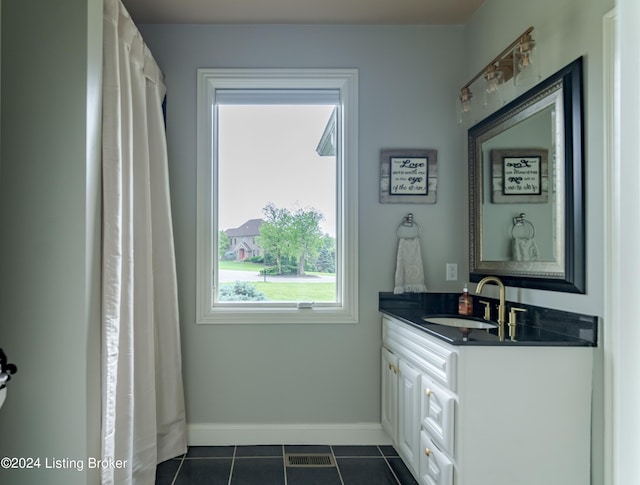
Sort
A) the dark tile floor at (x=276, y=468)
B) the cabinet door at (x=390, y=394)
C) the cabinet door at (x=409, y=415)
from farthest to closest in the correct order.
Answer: the cabinet door at (x=390, y=394) < the dark tile floor at (x=276, y=468) < the cabinet door at (x=409, y=415)

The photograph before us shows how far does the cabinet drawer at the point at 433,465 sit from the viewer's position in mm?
1746

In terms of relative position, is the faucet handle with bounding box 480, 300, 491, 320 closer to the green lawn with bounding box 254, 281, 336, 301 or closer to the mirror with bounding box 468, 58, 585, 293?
the mirror with bounding box 468, 58, 585, 293

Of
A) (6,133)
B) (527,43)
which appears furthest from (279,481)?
(527,43)

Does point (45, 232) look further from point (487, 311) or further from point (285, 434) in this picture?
point (487, 311)

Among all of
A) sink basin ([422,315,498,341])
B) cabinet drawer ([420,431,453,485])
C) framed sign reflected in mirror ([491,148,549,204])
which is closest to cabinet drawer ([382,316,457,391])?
sink basin ([422,315,498,341])

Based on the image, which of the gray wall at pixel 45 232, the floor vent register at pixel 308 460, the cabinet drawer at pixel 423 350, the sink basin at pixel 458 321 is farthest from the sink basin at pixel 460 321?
the gray wall at pixel 45 232

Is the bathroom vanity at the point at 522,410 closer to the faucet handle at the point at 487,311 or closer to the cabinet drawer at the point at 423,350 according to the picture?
the cabinet drawer at the point at 423,350

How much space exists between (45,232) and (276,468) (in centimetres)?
171

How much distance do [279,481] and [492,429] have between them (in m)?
1.21

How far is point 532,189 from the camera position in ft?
6.71

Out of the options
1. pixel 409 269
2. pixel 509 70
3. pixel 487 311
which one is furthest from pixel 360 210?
pixel 509 70

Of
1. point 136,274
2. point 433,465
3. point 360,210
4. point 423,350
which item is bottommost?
point 433,465

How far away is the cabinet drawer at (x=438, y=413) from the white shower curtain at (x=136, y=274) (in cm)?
136

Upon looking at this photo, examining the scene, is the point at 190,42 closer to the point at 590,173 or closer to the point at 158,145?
the point at 158,145
